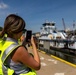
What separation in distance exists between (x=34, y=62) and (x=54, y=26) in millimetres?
99828

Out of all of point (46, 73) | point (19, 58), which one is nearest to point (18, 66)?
point (19, 58)

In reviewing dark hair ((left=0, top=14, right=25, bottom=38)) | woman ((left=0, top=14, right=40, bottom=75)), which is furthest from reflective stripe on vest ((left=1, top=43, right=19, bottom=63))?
dark hair ((left=0, top=14, right=25, bottom=38))

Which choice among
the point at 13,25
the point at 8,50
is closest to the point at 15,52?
the point at 8,50

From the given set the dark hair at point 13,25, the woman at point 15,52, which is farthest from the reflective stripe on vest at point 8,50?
Answer: the dark hair at point 13,25

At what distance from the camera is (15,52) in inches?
101

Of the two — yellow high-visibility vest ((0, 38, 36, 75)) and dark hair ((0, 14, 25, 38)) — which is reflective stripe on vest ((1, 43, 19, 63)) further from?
dark hair ((0, 14, 25, 38))

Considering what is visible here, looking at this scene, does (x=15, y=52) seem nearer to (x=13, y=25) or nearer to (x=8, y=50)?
(x=8, y=50)

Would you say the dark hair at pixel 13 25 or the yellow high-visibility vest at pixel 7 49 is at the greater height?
the dark hair at pixel 13 25

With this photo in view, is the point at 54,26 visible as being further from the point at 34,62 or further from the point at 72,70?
the point at 34,62

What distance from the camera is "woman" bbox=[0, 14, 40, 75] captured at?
257 centimetres

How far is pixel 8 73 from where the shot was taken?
2.55 metres

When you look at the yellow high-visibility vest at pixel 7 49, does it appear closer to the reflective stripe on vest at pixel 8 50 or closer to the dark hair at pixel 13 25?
the reflective stripe on vest at pixel 8 50

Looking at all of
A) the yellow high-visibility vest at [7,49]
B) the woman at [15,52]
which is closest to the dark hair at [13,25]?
the woman at [15,52]

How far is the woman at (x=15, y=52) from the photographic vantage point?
257 cm
